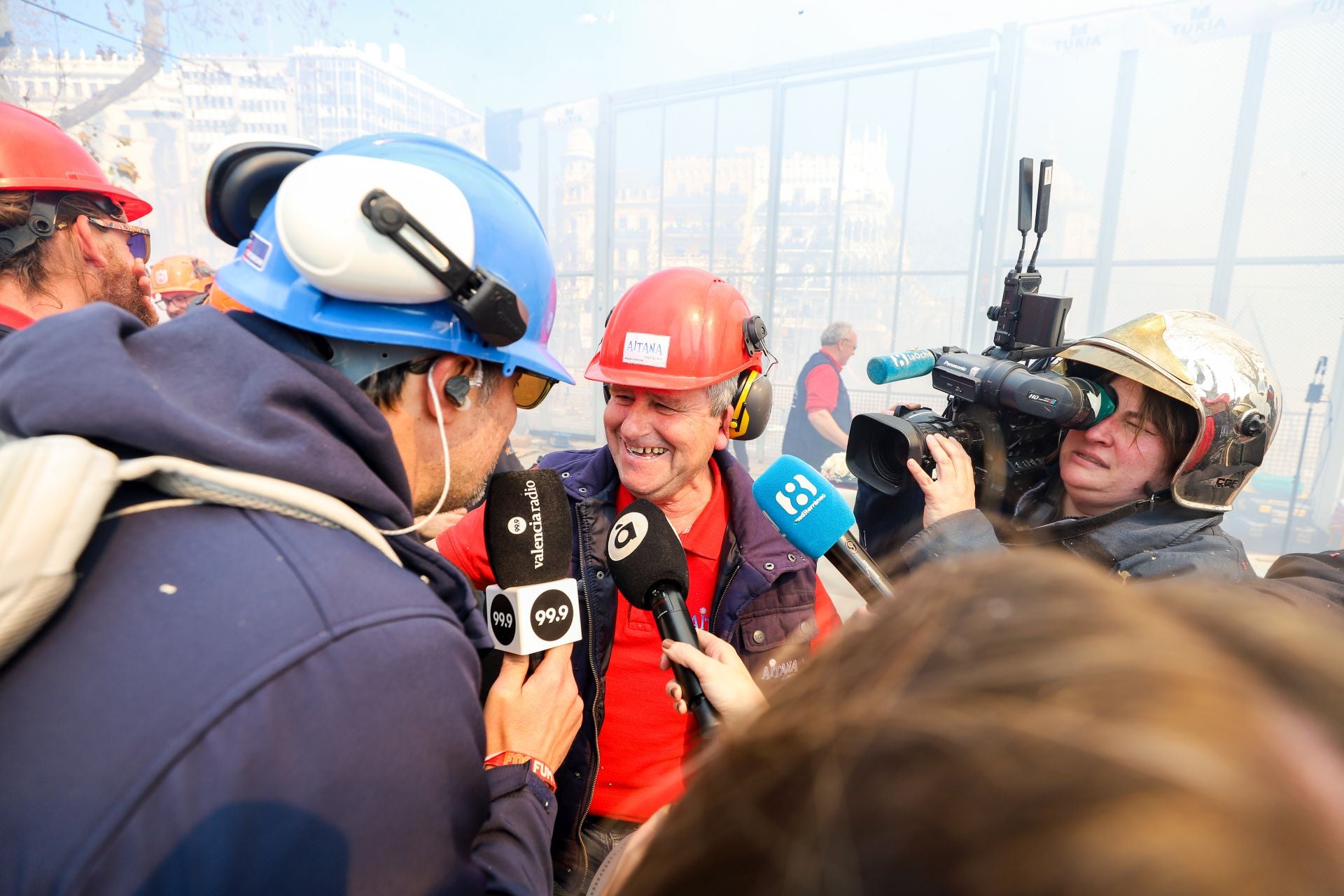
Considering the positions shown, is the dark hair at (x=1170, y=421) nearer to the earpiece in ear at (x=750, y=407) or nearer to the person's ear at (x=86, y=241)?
the earpiece in ear at (x=750, y=407)

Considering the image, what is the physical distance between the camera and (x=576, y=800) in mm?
2086

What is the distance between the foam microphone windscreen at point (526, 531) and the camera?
65.3 inches

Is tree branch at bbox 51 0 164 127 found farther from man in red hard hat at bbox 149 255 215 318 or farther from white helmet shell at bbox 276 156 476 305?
white helmet shell at bbox 276 156 476 305

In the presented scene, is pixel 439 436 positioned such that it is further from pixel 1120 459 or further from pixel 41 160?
pixel 41 160

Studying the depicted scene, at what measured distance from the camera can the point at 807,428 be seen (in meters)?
8.16

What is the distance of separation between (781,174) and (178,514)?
40.5 ft

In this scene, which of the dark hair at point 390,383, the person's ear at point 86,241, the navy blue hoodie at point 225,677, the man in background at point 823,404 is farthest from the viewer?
the man in background at point 823,404

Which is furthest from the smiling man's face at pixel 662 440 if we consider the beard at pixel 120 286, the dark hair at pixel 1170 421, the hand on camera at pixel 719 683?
the beard at pixel 120 286

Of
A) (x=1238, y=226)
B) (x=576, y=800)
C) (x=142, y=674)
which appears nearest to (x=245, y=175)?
(x=142, y=674)

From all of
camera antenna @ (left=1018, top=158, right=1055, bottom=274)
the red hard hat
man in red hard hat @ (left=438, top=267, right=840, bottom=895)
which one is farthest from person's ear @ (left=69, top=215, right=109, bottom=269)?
camera antenna @ (left=1018, top=158, right=1055, bottom=274)

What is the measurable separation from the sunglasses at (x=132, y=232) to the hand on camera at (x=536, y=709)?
3037 mm

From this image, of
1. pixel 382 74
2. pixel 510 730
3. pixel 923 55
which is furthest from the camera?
pixel 382 74

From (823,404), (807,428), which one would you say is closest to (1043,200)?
(823,404)

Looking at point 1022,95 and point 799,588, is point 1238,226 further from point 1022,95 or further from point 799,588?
point 799,588
